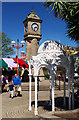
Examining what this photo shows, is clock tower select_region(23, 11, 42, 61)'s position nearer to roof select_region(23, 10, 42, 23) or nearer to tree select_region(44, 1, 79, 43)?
roof select_region(23, 10, 42, 23)

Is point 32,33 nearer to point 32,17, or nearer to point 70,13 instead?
point 32,17

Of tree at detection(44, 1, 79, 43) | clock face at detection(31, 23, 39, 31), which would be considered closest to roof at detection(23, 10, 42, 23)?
clock face at detection(31, 23, 39, 31)

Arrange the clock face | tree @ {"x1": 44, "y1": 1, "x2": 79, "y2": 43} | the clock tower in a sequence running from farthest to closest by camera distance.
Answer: the clock face, the clock tower, tree @ {"x1": 44, "y1": 1, "x2": 79, "y2": 43}

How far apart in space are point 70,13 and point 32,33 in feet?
48.8

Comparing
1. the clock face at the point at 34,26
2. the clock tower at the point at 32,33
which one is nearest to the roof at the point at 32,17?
the clock tower at the point at 32,33

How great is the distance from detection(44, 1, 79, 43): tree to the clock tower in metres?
13.2

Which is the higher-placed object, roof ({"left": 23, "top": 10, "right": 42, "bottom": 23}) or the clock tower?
roof ({"left": 23, "top": 10, "right": 42, "bottom": 23})

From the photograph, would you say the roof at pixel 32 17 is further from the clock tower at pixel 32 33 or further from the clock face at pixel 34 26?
the clock face at pixel 34 26

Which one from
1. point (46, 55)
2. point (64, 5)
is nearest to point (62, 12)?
point (64, 5)

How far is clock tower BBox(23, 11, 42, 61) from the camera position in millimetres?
21672

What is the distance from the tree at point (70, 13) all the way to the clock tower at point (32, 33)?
43.2 feet

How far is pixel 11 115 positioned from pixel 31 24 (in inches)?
695

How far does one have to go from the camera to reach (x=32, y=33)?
72.1ft

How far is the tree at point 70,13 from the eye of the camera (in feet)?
23.0
